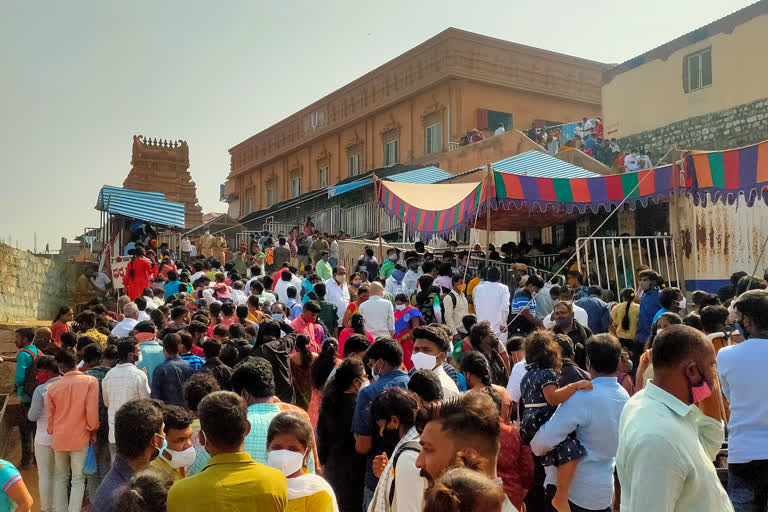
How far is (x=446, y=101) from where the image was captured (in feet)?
84.4

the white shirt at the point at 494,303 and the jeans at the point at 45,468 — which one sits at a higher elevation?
the white shirt at the point at 494,303

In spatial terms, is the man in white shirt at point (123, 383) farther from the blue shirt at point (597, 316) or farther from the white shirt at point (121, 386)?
the blue shirt at point (597, 316)

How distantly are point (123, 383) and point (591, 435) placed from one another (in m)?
3.80

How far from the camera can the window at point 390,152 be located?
2869 cm

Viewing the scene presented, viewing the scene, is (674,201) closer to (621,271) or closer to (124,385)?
(621,271)

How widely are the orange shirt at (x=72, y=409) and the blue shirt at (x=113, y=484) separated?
2643 millimetres

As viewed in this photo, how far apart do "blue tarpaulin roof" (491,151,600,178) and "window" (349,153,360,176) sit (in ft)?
59.8

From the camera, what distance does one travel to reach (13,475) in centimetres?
294

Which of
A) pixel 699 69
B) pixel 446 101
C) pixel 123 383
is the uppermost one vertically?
pixel 446 101

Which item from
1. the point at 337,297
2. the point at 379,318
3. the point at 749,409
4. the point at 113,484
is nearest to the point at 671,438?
the point at 749,409

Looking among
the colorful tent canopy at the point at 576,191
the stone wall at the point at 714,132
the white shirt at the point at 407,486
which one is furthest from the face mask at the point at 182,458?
the stone wall at the point at 714,132

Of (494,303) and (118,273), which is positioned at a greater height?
(118,273)

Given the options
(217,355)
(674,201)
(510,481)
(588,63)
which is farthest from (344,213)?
(510,481)

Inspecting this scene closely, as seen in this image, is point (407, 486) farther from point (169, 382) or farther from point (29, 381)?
point (29, 381)
